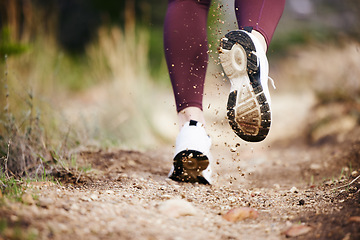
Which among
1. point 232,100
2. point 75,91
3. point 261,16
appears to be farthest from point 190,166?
point 75,91

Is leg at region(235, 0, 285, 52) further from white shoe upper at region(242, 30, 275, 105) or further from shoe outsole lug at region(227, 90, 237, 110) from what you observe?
shoe outsole lug at region(227, 90, 237, 110)

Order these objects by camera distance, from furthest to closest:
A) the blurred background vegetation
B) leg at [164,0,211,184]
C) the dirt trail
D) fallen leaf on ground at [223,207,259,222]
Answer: the blurred background vegetation
leg at [164,0,211,184]
fallen leaf on ground at [223,207,259,222]
the dirt trail

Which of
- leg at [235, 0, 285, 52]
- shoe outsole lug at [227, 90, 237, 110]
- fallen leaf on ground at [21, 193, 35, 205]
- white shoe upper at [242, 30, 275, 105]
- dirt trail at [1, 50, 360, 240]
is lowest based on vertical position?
fallen leaf on ground at [21, 193, 35, 205]

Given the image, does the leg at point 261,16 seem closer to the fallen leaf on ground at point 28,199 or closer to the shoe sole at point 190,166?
the shoe sole at point 190,166

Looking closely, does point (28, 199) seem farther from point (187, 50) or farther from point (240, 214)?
point (187, 50)

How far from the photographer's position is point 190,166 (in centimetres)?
139

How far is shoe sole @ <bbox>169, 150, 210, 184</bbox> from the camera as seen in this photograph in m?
1.36

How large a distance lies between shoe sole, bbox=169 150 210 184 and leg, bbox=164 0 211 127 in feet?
0.50

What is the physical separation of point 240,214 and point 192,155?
1.12 feet

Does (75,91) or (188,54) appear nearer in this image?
(188,54)

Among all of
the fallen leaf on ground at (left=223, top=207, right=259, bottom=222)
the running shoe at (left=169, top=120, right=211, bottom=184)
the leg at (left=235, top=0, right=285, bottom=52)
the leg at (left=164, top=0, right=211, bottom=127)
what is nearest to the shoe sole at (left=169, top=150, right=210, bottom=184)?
the running shoe at (left=169, top=120, right=211, bottom=184)

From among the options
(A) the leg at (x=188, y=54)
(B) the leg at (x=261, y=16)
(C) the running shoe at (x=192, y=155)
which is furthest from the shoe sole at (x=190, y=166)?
(B) the leg at (x=261, y=16)

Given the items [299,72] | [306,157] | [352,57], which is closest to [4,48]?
[306,157]

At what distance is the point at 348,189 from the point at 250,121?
1.40ft
